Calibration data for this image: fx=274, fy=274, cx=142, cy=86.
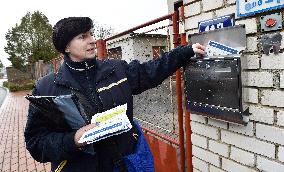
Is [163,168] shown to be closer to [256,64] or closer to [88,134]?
[88,134]

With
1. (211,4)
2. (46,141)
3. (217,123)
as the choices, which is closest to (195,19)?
(211,4)

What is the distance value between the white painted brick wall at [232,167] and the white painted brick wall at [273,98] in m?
0.51

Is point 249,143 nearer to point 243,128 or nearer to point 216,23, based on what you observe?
point 243,128

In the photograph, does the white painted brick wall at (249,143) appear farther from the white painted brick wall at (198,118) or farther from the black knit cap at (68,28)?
the black knit cap at (68,28)

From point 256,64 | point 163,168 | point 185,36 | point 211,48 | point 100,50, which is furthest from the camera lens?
point 100,50

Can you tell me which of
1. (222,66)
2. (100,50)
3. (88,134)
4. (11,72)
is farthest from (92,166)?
(11,72)

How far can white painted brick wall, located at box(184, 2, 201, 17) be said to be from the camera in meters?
2.06

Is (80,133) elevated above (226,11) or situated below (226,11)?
below

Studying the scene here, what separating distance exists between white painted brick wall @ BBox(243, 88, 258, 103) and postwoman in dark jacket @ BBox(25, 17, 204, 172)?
0.40m

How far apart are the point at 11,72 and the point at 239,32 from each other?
38.9 m

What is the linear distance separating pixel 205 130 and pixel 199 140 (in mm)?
141

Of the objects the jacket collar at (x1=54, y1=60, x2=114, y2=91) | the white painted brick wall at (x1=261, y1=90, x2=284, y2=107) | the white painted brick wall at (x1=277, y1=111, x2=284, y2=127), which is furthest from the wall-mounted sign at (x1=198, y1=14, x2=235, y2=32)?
the jacket collar at (x1=54, y1=60, x2=114, y2=91)

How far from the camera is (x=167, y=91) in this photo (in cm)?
287

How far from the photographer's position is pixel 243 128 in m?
1.85
